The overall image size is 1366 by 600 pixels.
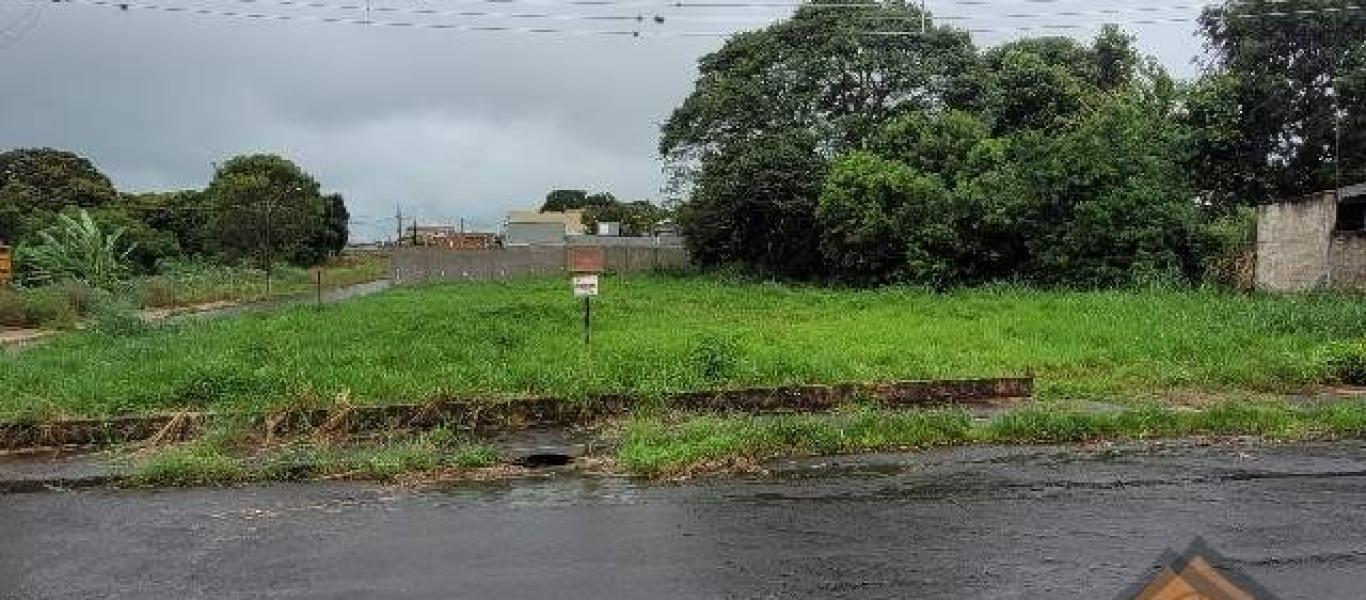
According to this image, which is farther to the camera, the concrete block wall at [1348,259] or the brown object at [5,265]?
the brown object at [5,265]

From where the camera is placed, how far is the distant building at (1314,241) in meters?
24.9

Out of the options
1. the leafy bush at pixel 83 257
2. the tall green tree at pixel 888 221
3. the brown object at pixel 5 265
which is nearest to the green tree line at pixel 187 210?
the brown object at pixel 5 265

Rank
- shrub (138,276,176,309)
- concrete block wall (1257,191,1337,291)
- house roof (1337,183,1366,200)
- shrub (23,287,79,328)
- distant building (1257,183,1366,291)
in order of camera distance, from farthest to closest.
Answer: shrub (138,276,176,309) < shrub (23,287,79,328) < concrete block wall (1257,191,1337,291) < distant building (1257,183,1366,291) < house roof (1337,183,1366,200)

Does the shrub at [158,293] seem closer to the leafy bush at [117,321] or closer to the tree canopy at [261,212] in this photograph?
the tree canopy at [261,212]

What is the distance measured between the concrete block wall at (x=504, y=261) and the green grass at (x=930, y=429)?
1419 inches

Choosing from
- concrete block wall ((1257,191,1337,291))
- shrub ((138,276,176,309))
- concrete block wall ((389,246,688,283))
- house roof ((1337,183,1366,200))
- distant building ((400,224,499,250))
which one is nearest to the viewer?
house roof ((1337,183,1366,200))

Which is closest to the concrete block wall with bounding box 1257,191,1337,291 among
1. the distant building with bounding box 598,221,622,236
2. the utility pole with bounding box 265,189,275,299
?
the utility pole with bounding box 265,189,275,299

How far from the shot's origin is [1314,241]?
85.3 feet

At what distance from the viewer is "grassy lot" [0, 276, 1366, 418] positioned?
39.6 ft

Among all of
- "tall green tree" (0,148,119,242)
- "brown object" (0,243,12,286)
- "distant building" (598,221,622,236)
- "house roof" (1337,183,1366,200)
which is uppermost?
"tall green tree" (0,148,119,242)

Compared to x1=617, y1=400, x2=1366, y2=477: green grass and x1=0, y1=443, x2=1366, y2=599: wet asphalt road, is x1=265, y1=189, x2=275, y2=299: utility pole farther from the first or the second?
x1=0, y1=443, x2=1366, y2=599: wet asphalt road

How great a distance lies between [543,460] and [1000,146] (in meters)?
25.6

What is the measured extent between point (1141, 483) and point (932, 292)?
67.8ft

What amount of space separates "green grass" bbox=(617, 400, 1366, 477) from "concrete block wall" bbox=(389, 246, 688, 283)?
36045 millimetres
